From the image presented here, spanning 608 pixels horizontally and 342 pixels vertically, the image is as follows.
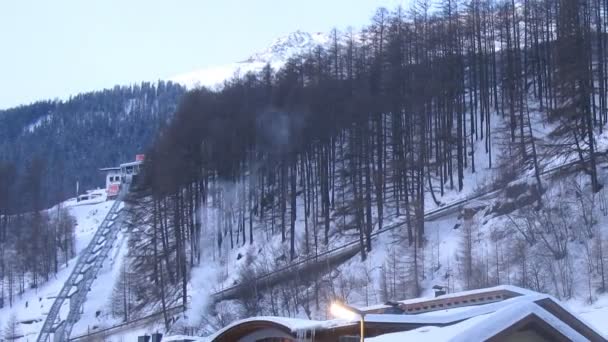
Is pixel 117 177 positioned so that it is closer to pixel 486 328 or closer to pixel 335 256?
pixel 335 256

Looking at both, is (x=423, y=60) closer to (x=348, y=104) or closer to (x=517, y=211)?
(x=348, y=104)

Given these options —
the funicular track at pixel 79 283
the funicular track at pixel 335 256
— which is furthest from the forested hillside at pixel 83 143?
the funicular track at pixel 335 256

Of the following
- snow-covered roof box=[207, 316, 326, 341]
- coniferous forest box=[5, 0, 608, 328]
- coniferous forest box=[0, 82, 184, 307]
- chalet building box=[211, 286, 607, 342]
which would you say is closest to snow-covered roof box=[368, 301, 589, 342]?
chalet building box=[211, 286, 607, 342]

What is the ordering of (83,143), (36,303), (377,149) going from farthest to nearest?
(83,143) → (36,303) → (377,149)

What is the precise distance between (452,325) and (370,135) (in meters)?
39.9

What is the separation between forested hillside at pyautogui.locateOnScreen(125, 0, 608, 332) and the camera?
4928 centimetres

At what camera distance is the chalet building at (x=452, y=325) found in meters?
16.6

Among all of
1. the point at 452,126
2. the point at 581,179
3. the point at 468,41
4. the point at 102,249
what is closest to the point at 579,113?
the point at 581,179

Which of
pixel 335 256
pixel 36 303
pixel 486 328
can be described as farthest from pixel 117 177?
pixel 486 328

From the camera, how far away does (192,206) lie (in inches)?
2586

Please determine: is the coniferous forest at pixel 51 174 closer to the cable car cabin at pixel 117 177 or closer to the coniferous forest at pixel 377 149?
the coniferous forest at pixel 377 149

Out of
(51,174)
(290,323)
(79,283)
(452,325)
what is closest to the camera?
(452,325)

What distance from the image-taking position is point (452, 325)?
17156 mm

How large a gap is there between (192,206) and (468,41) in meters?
20.6
